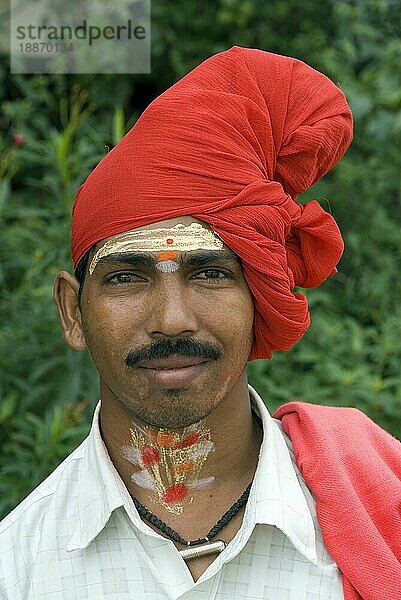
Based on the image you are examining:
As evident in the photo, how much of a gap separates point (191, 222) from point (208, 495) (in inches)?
23.1

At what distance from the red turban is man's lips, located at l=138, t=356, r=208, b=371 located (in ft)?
0.63

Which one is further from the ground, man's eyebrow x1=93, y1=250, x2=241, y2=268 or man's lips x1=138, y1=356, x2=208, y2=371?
man's eyebrow x1=93, y1=250, x2=241, y2=268

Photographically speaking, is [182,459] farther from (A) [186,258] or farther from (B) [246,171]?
(B) [246,171]

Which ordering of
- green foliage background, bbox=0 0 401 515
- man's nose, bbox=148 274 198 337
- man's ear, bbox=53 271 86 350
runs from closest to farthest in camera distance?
man's nose, bbox=148 274 198 337
man's ear, bbox=53 271 86 350
green foliage background, bbox=0 0 401 515

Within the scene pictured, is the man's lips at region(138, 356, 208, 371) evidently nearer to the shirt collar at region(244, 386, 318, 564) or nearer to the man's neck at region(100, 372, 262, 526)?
the man's neck at region(100, 372, 262, 526)

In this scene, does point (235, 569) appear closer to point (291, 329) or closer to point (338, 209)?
point (291, 329)

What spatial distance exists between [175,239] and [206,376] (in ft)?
0.92

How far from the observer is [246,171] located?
6.53 ft

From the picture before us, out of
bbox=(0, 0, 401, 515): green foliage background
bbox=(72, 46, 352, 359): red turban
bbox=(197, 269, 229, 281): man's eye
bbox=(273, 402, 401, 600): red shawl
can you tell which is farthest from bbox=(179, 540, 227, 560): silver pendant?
bbox=(0, 0, 401, 515): green foliage background

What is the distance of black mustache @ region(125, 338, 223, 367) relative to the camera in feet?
6.36

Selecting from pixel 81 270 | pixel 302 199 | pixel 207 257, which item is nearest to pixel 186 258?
pixel 207 257

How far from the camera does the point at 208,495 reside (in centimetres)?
212

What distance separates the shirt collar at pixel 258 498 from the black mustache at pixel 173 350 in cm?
26

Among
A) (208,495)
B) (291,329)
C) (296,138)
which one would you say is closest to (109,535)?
(208,495)
